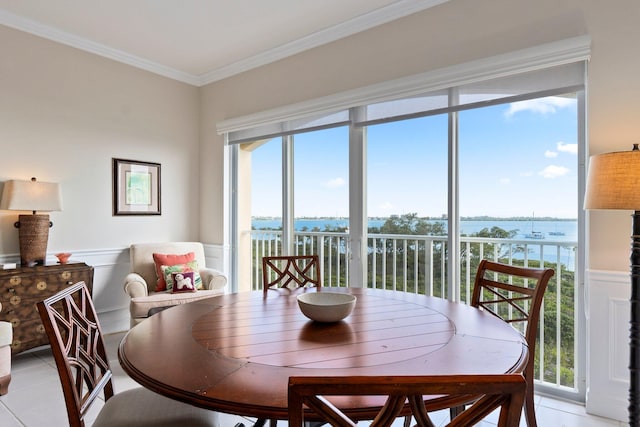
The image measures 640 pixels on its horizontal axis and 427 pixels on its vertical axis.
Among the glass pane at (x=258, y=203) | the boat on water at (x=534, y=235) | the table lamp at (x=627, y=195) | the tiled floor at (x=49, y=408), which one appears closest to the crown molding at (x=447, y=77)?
the glass pane at (x=258, y=203)

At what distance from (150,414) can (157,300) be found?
214 cm

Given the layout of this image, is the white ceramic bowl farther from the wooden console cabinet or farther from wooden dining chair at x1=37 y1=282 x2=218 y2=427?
the wooden console cabinet

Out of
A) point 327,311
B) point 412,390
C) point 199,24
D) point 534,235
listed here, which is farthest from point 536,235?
point 199,24

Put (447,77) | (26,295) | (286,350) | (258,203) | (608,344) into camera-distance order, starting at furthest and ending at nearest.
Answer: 1. (258,203)
2. (26,295)
3. (447,77)
4. (608,344)
5. (286,350)

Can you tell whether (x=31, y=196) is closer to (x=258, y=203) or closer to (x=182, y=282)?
(x=182, y=282)

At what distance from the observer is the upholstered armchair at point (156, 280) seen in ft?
10.8

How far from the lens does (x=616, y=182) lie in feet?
5.73

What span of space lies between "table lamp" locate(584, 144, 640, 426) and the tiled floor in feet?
1.28

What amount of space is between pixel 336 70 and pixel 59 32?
2605mm

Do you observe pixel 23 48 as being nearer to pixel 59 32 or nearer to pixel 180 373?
pixel 59 32

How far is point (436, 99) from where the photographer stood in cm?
292

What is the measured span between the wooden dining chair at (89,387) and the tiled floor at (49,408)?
96 cm

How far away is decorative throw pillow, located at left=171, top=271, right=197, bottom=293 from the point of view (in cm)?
358

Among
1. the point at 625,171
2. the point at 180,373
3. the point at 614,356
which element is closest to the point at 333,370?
the point at 180,373
